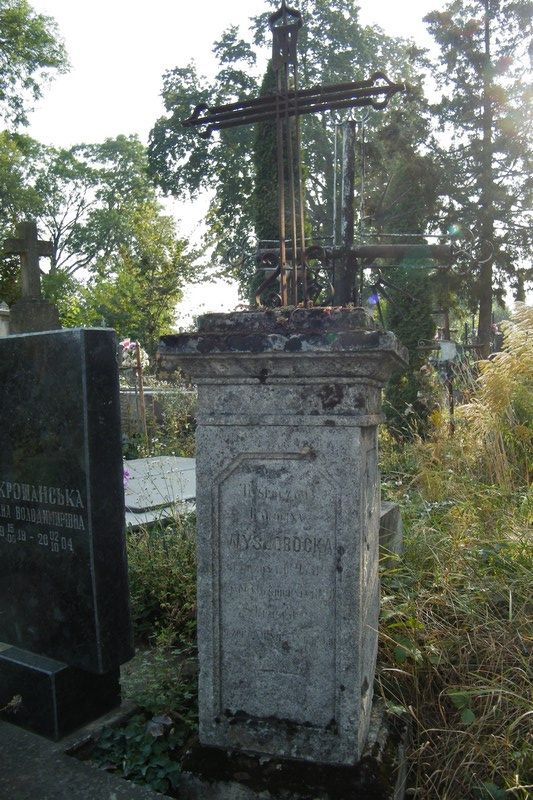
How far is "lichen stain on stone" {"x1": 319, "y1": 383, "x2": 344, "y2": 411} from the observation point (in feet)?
6.60

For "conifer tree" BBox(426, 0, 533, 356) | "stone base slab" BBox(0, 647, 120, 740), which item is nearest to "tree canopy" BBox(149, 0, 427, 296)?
"conifer tree" BBox(426, 0, 533, 356)

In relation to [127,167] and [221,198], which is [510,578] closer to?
[221,198]

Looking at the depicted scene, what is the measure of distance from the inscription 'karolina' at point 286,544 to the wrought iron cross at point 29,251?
24.9 ft

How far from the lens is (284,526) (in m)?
2.10

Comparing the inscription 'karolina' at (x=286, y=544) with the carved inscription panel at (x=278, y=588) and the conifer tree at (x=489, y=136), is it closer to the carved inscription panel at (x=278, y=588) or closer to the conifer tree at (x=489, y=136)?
the carved inscription panel at (x=278, y=588)

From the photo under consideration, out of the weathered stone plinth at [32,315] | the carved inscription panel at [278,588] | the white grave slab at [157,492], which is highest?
the weathered stone plinth at [32,315]

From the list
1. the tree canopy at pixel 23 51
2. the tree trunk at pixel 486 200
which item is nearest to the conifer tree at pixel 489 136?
the tree trunk at pixel 486 200

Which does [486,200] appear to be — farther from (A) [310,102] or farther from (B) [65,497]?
(B) [65,497]

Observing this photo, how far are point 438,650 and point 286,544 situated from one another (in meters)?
0.94

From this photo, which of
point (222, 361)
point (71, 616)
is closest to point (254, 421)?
point (222, 361)

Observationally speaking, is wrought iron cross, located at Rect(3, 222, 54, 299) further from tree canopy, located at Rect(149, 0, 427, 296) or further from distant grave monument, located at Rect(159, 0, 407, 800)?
tree canopy, located at Rect(149, 0, 427, 296)

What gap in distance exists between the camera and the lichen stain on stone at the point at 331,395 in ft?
6.60

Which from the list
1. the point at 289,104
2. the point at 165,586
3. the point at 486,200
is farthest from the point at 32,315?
the point at 486,200

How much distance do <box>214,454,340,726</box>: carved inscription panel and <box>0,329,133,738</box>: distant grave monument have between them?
0.67 meters
